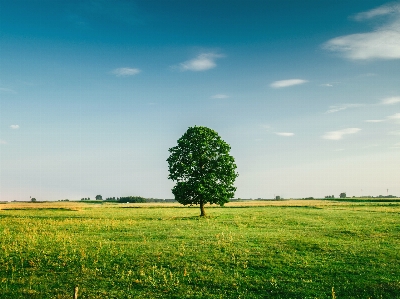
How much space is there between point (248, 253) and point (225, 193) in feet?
110

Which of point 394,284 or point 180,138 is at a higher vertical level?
point 180,138

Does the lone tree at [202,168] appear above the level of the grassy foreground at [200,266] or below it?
above

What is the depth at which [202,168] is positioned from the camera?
60.3 meters

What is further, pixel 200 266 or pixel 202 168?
pixel 202 168

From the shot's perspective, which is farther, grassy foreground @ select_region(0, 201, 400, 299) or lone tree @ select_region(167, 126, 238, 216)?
lone tree @ select_region(167, 126, 238, 216)

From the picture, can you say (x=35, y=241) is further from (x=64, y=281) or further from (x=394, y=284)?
(x=394, y=284)

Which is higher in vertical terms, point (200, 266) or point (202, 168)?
point (202, 168)

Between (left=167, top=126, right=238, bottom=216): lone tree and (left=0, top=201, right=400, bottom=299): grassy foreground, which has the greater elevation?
(left=167, top=126, right=238, bottom=216): lone tree

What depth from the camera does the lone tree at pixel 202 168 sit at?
2306 inches

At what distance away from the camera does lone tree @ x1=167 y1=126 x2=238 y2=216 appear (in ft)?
192

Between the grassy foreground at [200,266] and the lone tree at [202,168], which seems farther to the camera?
the lone tree at [202,168]

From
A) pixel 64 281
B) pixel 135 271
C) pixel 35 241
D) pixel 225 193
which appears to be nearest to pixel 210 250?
pixel 135 271

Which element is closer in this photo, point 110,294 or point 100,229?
point 110,294

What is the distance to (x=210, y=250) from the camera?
87.5 feet
